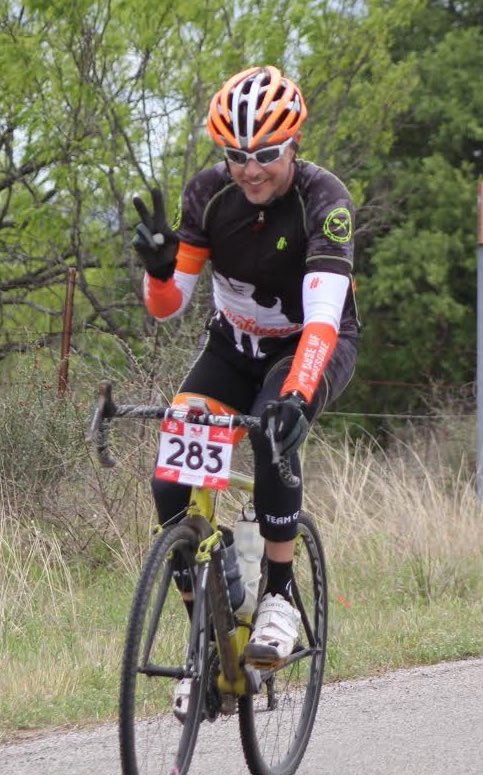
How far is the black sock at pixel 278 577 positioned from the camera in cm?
441

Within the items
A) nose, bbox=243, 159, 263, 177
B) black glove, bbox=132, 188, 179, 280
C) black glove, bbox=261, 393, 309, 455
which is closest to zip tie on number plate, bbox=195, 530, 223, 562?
black glove, bbox=261, 393, 309, 455

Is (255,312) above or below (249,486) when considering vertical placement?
above

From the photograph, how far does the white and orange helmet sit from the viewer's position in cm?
420

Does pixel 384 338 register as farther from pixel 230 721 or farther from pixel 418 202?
pixel 230 721

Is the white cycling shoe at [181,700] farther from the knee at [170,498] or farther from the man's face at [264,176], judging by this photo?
the man's face at [264,176]

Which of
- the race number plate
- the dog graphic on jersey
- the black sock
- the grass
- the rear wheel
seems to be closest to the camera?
the rear wheel

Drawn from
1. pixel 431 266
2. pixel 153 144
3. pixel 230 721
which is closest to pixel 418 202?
pixel 431 266

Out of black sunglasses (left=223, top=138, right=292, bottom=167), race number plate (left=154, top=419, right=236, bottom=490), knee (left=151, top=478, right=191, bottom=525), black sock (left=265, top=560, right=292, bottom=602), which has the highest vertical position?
black sunglasses (left=223, top=138, right=292, bottom=167)

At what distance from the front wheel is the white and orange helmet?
1.31 metres

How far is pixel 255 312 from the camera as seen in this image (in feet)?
14.9

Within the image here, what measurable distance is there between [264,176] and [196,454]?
0.94 m

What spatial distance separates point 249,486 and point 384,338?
18.3m

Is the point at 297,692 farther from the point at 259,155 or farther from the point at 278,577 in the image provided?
the point at 259,155

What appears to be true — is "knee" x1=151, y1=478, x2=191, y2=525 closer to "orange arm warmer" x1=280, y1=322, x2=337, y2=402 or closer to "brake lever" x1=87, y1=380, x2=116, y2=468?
"brake lever" x1=87, y1=380, x2=116, y2=468
